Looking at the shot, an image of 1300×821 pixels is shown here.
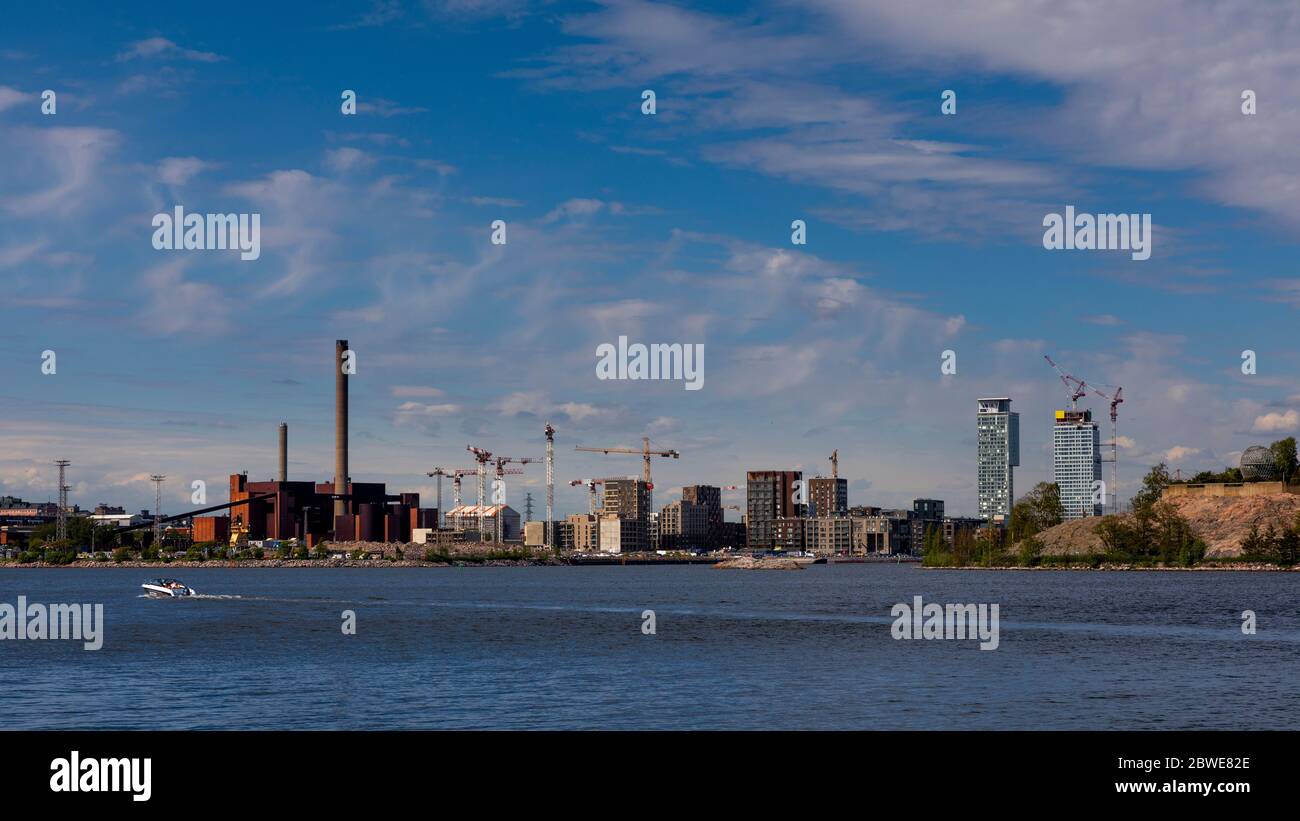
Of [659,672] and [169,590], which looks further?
[169,590]

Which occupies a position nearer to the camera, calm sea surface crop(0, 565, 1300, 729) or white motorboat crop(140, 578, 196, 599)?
calm sea surface crop(0, 565, 1300, 729)

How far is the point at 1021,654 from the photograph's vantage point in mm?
72188

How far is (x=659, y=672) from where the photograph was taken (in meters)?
63.3

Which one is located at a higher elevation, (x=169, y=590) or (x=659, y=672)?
(x=659, y=672)

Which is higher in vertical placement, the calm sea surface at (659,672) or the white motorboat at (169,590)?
the calm sea surface at (659,672)

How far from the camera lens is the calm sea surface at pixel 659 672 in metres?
48.0

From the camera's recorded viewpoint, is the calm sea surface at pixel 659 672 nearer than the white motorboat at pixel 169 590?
Yes

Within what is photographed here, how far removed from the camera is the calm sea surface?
48.0m

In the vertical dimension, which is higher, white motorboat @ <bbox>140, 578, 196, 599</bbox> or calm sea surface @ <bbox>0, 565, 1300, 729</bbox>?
calm sea surface @ <bbox>0, 565, 1300, 729</bbox>
